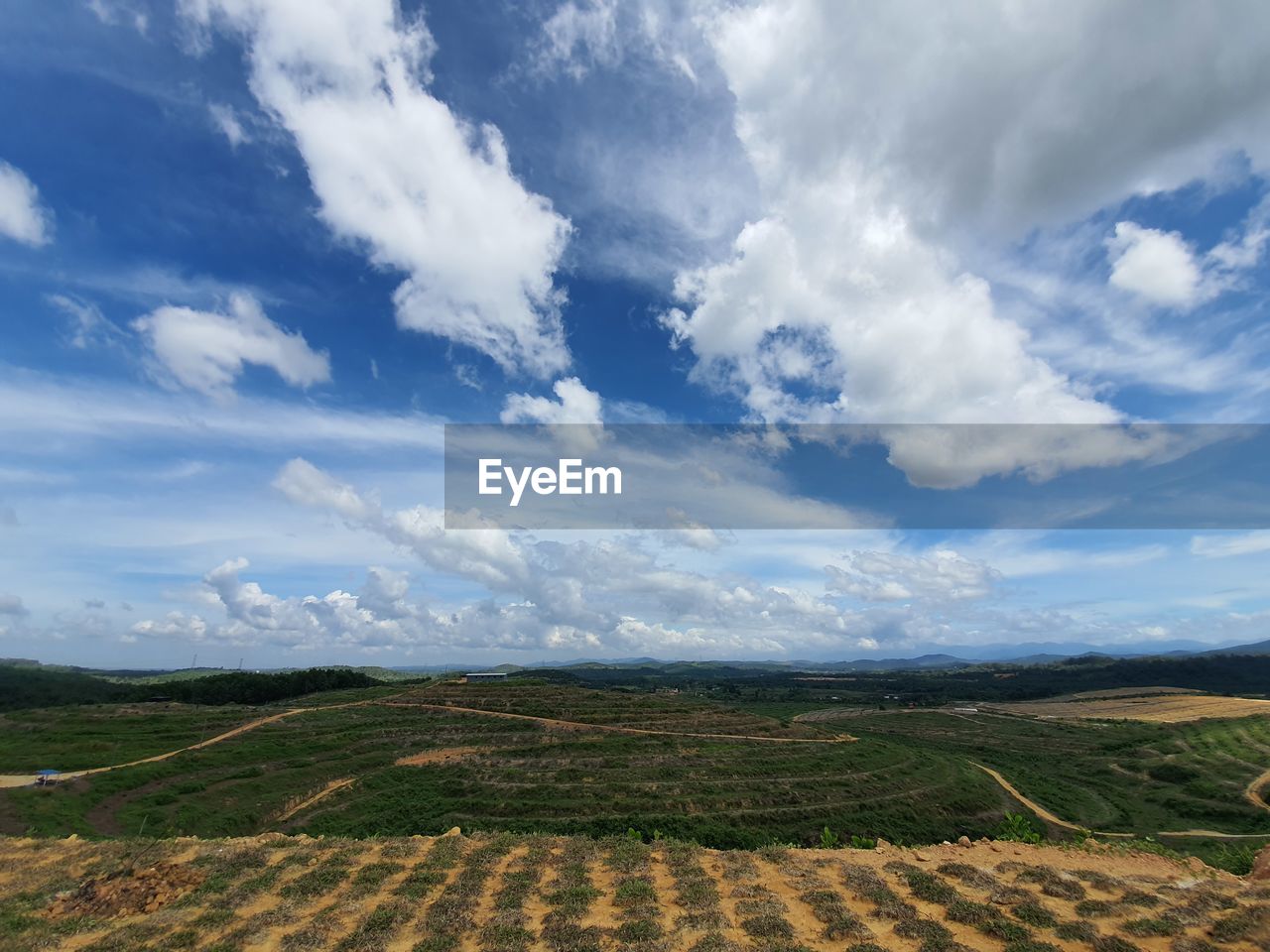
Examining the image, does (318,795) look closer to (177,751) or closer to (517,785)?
(517,785)

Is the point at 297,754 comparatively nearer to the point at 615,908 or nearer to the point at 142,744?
the point at 142,744

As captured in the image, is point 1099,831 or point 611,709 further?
point 611,709

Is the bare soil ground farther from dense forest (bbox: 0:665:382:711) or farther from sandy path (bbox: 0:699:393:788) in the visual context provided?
dense forest (bbox: 0:665:382:711)

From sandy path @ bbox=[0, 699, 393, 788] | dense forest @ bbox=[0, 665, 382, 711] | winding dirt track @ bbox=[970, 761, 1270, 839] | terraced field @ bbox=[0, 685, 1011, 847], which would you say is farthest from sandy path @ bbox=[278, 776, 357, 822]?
winding dirt track @ bbox=[970, 761, 1270, 839]

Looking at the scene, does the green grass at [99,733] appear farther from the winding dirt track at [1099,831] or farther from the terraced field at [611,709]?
the winding dirt track at [1099,831]

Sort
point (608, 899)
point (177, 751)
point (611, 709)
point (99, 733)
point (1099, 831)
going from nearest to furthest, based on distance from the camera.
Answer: point (608, 899)
point (1099, 831)
point (177, 751)
point (99, 733)
point (611, 709)

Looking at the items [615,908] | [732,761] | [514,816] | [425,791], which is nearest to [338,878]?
[615,908]

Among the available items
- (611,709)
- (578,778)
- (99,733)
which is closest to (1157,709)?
(611,709)

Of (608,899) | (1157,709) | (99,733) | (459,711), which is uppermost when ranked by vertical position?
(608,899)

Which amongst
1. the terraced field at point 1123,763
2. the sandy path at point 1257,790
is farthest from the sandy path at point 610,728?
the sandy path at point 1257,790
